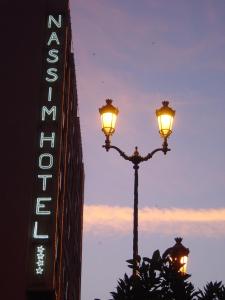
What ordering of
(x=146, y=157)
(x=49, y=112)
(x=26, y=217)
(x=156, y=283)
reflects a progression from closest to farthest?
1. (x=156, y=283)
2. (x=146, y=157)
3. (x=49, y=112)
4. (x=26, y=217)

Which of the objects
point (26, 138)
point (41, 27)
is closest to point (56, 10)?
point (41, 27)

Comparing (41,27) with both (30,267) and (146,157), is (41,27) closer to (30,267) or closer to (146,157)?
(30,267)

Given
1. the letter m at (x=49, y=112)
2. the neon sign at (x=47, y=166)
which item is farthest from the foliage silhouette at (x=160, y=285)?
the letter m at (x=49, y=112)

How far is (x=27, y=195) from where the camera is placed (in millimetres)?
35438

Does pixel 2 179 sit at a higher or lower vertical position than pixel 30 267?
higher

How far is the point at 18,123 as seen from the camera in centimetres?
3712

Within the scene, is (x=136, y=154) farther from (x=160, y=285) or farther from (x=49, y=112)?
(x=49, y=112)

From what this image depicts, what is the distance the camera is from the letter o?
30.9 meters

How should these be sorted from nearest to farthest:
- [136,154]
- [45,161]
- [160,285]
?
[160,285]
[136,154]
[45,161]

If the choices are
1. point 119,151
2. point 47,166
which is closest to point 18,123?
point 47,166

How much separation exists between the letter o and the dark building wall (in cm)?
339

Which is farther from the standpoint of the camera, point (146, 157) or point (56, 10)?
point (56, 10)

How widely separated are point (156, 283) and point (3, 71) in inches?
1105

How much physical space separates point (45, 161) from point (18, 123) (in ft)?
22.0
